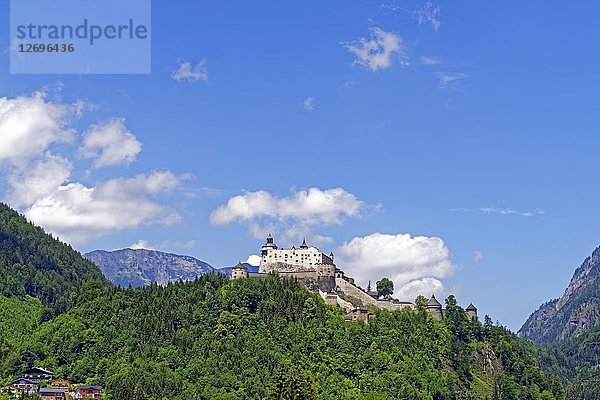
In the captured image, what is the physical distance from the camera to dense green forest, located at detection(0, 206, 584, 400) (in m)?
135

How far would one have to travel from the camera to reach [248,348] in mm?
143625

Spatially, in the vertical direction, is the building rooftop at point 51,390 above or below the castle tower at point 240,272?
→ below

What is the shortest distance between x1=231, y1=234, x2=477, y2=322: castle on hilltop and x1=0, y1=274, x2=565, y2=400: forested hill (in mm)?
4288

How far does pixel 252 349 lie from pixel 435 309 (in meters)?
47.4

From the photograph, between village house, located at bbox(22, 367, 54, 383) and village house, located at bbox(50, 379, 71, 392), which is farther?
village house, located at bbox(22, 367, 54, 383)

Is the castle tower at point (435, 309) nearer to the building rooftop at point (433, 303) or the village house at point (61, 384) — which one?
the building rooftop at point (433, 303)

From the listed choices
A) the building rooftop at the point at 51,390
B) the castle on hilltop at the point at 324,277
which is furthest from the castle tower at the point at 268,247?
the building rooftop at the point at 51,390

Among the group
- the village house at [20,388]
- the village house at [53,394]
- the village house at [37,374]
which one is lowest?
the village house at [53,394]

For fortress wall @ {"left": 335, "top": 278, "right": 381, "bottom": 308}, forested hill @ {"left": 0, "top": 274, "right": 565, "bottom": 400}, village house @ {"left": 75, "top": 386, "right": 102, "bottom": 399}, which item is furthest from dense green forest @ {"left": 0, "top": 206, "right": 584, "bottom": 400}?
A: fortress wall @ {"left": 335, "top": 278, "right": 381, "bottom": 308}

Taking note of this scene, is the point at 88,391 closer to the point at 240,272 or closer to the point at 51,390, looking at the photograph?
the point at 51,390

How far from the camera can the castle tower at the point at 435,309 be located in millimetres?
171375

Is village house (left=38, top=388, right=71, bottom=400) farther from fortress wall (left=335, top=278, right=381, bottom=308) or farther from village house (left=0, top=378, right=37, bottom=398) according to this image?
fortress wall (left=335, top=278, right=381, bottom=308)

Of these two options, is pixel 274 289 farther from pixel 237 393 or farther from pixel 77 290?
pixel 77 290

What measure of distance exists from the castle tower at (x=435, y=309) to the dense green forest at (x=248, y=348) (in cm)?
162
